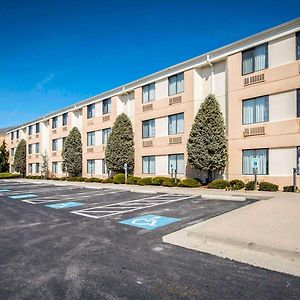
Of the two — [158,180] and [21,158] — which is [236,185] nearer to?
[158,180]

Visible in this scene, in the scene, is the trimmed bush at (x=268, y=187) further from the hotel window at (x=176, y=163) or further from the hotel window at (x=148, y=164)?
the hotel window at (x=148, y=164)

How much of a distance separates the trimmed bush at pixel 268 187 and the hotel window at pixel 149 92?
13689 millimetres

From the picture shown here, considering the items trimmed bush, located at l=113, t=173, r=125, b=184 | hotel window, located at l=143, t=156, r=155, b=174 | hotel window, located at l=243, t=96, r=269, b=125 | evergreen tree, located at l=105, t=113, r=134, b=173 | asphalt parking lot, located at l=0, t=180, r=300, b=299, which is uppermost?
hotel window, located at l=243, t=96, r=269, b=125

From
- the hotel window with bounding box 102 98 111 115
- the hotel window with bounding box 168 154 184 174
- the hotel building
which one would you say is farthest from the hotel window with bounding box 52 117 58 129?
the hotel window with bounding box 168 154 184 174

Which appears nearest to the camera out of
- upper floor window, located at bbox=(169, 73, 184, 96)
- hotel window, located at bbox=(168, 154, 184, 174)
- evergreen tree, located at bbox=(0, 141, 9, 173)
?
hotel window, located at bbox=(168, 154, 184, 174)

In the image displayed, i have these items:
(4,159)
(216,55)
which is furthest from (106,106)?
(4,159)

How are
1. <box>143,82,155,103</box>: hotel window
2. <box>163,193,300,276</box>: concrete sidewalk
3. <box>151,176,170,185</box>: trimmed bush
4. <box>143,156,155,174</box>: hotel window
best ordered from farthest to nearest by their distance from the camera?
<box>143,82,155,103</box>: hotel window
<box>143,156,155,174</box>: hotel window
<box>151,176,170,185</box>: trimmed bush
<box>163,193,300,276</box>: concrete sidewalk

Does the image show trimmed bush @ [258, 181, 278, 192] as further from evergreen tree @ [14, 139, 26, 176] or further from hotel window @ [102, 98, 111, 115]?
evergreen tree @ [14, 139, 26, 176]

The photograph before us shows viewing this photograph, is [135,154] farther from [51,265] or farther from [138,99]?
[51,265]

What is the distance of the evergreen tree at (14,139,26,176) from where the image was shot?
173ft

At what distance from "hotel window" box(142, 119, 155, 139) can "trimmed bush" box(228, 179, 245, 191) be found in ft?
33.6

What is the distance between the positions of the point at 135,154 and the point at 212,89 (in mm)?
10299

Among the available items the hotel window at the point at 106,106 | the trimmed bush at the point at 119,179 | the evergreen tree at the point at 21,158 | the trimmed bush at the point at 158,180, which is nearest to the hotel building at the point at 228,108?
the hotel window at the point at 106,106

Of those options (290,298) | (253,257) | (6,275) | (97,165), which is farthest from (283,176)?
(97,165)
